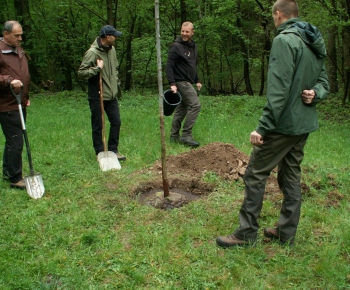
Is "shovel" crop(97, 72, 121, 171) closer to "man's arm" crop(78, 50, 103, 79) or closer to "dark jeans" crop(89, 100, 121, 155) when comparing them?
"dark jeans" crop(89, 100, 121, 155)

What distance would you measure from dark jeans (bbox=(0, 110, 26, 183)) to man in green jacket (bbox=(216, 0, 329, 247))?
3.07m

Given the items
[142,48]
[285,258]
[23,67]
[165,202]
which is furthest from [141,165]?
[142,48]

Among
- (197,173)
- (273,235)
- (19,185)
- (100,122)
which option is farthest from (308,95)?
(19,185)

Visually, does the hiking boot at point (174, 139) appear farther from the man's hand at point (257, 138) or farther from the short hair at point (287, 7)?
the short hair at point (287, 7)

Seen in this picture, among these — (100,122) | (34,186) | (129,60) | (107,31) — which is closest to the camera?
(34,186)

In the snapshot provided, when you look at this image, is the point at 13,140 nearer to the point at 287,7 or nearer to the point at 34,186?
the point at 34,186

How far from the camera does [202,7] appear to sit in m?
18.8

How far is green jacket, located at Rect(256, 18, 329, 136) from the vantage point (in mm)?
3158

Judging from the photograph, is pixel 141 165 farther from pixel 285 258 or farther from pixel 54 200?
pixel 285 258

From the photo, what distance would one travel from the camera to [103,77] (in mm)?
6074

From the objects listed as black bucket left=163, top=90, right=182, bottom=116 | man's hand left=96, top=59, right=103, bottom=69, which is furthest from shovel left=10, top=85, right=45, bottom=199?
black bucket left=163, top=90, right=182, bottom=116

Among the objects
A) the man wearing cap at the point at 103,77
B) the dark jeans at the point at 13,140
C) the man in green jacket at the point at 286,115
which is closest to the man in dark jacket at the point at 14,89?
the dark jeans at the point at 13,140

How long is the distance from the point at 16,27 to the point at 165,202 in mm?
2929

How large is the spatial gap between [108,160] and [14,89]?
5.77 ft
